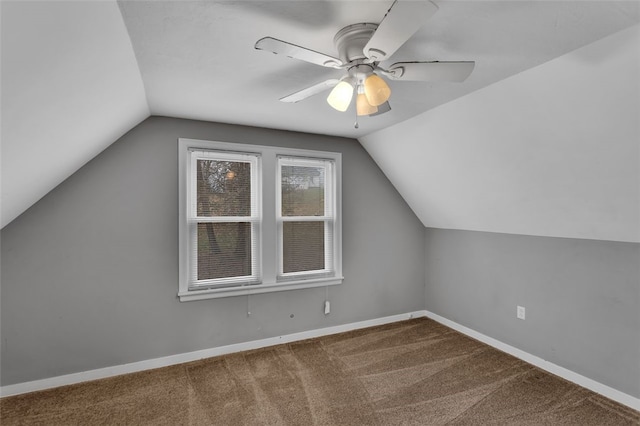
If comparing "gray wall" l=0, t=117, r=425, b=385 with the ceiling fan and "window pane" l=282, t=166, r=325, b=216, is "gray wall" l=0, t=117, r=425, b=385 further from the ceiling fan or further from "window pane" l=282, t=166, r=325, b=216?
the ceiling fan

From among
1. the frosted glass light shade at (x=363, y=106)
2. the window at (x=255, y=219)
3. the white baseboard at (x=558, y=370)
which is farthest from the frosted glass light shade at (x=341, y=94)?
the white baseboard at (x=558, y=370)

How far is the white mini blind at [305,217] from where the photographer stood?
3551 mm

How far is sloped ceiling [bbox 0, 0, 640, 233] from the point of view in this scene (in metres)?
1.31

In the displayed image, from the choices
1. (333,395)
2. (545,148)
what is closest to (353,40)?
(545,148)

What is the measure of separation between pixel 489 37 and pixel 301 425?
255 centimetres

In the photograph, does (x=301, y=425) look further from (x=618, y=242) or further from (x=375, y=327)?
(x=618, y=242)

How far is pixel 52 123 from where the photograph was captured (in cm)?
175

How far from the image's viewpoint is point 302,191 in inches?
144

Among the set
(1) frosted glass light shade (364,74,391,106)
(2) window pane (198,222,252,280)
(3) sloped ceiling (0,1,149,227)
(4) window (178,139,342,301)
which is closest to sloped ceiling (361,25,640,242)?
(4) window (178,139,342,301)

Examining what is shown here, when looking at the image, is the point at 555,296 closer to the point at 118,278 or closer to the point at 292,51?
the point at 292,51

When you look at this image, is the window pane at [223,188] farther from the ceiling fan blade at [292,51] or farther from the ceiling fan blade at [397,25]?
the ceiling fan blade at [397,25]

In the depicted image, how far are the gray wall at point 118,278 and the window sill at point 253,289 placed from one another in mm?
66

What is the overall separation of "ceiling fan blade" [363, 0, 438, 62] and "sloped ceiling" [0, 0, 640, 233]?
0.58 ft

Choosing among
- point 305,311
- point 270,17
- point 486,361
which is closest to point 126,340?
point 305,311
